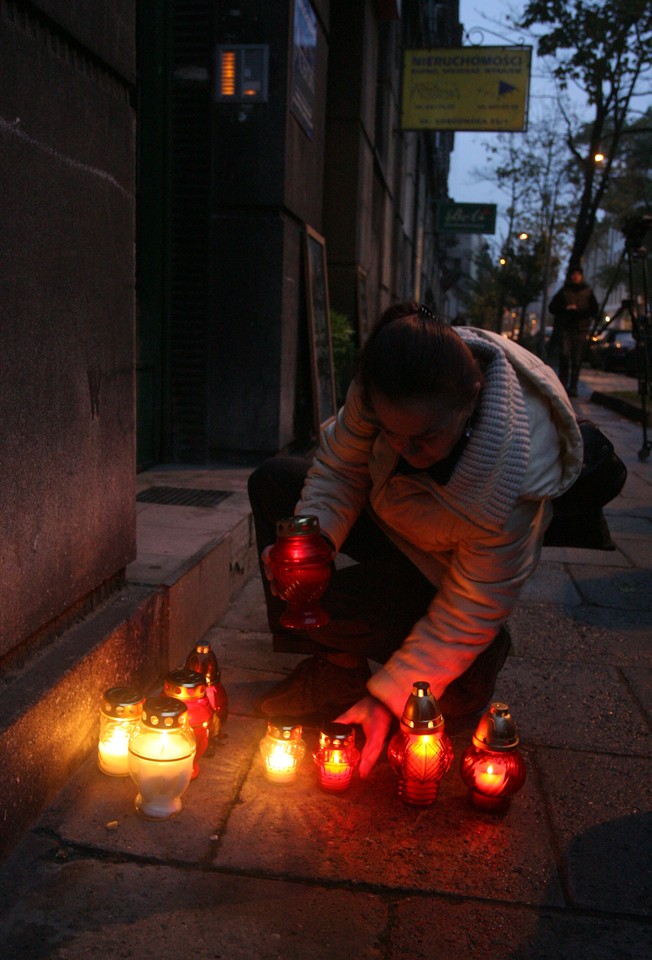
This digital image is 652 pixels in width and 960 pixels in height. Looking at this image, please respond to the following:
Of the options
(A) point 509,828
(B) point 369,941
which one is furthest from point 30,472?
(A) point 509,828

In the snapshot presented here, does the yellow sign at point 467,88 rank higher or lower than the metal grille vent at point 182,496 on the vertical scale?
higher

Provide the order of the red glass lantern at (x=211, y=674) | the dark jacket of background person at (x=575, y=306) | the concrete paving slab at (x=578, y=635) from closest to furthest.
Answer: the red glass lantern at (x=211, y=674) → the concrete paving slab at (x=578, y=635) → the dark jacket of background person at (x=575, y=306)

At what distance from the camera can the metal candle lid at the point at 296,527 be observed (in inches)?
86.4

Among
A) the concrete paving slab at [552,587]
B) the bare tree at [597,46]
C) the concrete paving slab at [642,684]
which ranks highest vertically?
the bare tree at [597,46]

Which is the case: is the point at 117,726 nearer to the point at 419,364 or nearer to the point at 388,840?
the point at 388,840

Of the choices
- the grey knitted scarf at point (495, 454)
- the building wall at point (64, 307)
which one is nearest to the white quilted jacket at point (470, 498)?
the grey knitted scarf at point (495, 454)

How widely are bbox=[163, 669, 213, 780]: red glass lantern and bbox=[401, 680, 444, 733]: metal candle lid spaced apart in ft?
1.84

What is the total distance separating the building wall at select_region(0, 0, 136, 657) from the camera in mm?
2023

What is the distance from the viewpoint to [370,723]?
2.37m

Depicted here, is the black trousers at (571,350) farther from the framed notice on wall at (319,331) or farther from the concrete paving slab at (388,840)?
the concrete paving slab at (388,840)

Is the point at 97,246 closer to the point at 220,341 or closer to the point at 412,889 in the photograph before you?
the point at 412,889

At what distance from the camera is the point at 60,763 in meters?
2.29

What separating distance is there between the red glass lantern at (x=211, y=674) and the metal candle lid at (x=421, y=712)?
0.61 meters

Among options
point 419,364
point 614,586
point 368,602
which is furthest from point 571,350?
point 419,364
